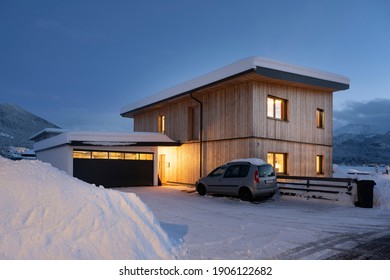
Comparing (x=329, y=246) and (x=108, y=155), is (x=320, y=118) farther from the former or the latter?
(x=329, y=246)

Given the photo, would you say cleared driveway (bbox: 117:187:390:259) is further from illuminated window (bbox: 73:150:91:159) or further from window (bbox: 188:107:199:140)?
window (bbox: 188:107:199:140)

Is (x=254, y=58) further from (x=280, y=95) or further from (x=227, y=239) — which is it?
(x=227, y=239)

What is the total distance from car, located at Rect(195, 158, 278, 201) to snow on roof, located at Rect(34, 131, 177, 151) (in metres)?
6.74

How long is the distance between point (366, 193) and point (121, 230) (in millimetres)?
10297

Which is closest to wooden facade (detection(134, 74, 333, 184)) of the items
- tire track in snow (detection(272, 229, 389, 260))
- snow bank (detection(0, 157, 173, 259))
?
tire track in snow (detection(272, 229, 389, 260))

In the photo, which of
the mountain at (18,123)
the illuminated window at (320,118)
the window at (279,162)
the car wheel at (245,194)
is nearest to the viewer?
the car wheel at (245,194)

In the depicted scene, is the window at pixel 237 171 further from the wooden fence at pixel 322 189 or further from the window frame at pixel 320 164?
the window frame at pixel 320 164

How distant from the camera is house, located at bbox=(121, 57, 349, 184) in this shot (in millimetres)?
16266

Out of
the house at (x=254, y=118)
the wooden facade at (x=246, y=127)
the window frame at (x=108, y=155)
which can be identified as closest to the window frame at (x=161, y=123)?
the wooden facade at (x=246, y=127)

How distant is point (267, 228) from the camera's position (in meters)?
8.22

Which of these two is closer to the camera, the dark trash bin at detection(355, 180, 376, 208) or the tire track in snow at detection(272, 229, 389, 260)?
the tire track in snow at detection(272, 229, 389, 260)

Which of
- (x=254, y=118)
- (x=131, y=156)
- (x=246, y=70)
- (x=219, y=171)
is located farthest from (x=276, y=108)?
(x=131, y=156)

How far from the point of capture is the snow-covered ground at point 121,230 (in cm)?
486

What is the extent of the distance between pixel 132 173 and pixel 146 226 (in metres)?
15.0
